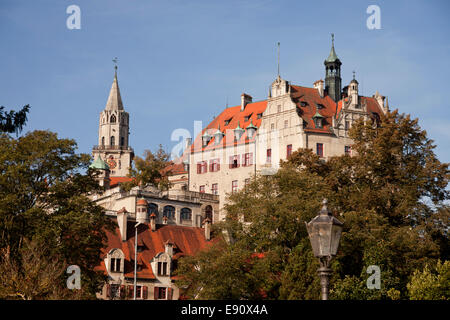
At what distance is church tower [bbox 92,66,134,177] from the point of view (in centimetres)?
16100

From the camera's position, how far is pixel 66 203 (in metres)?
48.2

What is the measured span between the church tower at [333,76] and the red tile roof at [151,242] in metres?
31.9

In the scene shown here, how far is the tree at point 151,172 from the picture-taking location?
98.0m

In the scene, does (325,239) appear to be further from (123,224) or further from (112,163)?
(112,163)

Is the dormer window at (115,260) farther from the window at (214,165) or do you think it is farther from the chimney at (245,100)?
the chimney at (245,100)

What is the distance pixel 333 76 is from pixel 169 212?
3011 centimetres

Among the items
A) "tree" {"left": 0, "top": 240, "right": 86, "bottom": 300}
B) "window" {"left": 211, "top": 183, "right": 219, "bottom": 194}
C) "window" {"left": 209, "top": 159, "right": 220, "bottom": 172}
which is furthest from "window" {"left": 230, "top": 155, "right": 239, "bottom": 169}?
"tree" {"left": 0, "top": 240, "right": 86, "bottom": 300}

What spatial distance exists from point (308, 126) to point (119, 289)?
34.7 meters

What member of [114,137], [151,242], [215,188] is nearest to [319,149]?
[215,188]

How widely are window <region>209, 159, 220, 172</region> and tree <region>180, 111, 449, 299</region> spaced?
2730cm

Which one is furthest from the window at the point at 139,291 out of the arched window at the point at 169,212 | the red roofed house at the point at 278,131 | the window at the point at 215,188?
the window at the point at 215,188

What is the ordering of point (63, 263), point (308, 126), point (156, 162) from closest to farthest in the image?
point (63, 263) → point (308, 126) → point (156, 162)

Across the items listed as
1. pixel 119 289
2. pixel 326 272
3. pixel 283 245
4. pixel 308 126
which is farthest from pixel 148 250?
pixel 326 272
